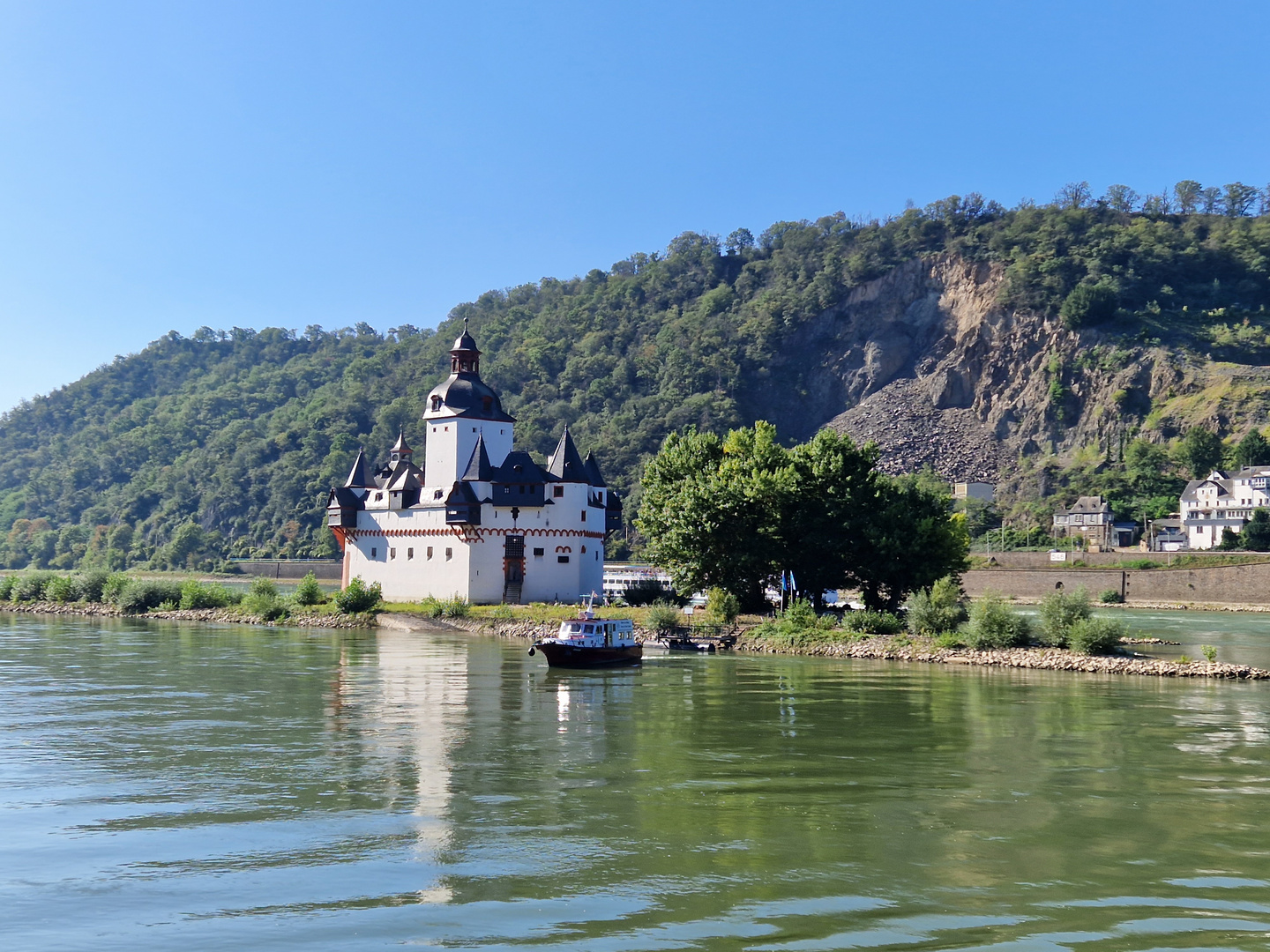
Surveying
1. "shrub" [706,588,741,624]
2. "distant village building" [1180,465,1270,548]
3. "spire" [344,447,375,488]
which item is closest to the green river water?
"shrub" [706,588,741,624]

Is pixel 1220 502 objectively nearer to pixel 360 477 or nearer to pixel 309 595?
pixel 360 477

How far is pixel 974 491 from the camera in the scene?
518 ft

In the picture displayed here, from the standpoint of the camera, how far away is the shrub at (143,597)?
79.6 m

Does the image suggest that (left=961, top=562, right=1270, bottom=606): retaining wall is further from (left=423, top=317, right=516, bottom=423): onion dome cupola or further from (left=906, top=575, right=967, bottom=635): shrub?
(left=423, top=317, right=516, bottom=423): onion dome cupola

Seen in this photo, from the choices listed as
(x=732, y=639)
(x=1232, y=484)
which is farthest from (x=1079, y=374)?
(x=732, y=639)

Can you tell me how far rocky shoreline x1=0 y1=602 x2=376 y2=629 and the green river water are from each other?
32.4m

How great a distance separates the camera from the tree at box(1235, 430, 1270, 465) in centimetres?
13250

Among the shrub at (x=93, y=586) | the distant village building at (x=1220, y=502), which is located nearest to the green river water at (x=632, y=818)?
the shrub at (x=93, y=586)

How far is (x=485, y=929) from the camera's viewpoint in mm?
14102

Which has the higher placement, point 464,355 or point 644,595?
point 464,355

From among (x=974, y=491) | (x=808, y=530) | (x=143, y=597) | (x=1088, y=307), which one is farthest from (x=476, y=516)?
(x=1088, y=307)

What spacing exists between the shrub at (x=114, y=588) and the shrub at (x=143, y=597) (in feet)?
1.28

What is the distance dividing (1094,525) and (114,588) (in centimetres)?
10108

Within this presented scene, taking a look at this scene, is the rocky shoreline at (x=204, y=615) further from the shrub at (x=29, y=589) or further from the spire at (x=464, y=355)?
the spire at (x=464, y=355)
